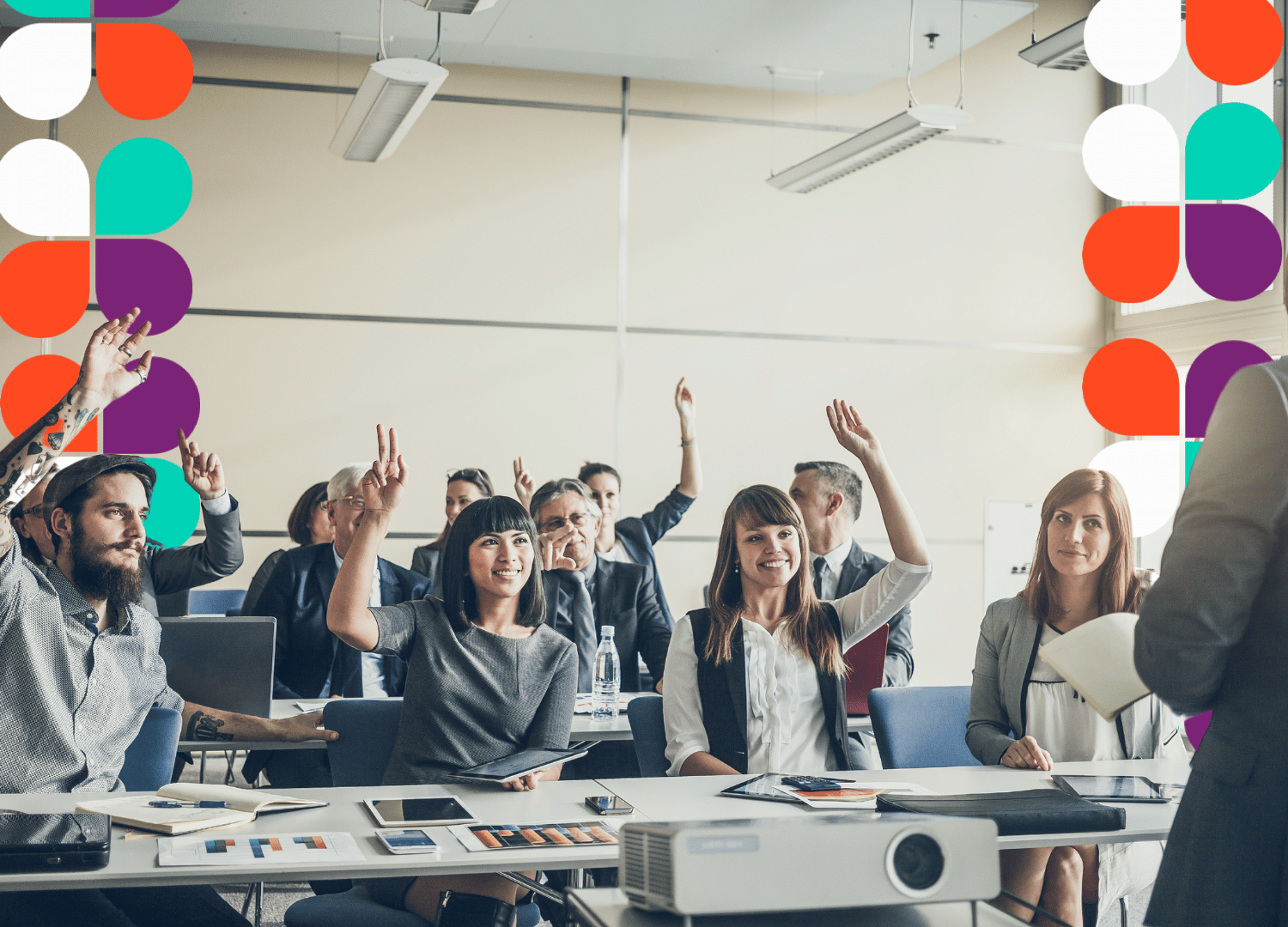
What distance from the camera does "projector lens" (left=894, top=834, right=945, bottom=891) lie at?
117 cm

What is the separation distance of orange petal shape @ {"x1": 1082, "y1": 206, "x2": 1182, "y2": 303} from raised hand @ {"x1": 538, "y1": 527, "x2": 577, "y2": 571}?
14.2 ft

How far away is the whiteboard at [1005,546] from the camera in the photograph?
7.13 metres

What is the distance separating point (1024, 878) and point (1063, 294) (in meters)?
5.55

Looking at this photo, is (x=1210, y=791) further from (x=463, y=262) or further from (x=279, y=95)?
(x=279, y=95)

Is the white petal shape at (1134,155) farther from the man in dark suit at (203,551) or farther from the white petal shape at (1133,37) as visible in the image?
the man in dark suit at (203,551)

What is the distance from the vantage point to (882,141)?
17.3ft

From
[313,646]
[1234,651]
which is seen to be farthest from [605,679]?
[1234,651]

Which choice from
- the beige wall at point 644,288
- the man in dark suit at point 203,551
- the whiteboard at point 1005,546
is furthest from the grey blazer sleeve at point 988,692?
the whiteboard at point 1005,546

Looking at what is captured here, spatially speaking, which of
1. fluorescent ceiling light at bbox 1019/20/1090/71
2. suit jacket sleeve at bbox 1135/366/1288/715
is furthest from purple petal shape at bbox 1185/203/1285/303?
suit jacket sleeve at bbox 1135/366/1288/715

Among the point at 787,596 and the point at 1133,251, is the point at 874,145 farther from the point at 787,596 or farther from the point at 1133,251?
the point at 787,596

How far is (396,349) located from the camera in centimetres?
640

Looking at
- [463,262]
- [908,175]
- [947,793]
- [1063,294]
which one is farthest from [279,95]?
[947,793]

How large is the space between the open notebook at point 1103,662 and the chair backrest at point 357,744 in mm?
1573

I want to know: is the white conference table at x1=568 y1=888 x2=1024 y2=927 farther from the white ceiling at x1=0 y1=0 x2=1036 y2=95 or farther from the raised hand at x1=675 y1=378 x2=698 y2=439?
the white ceiling at x1=0 y1=0 x2=1036 y2=95
